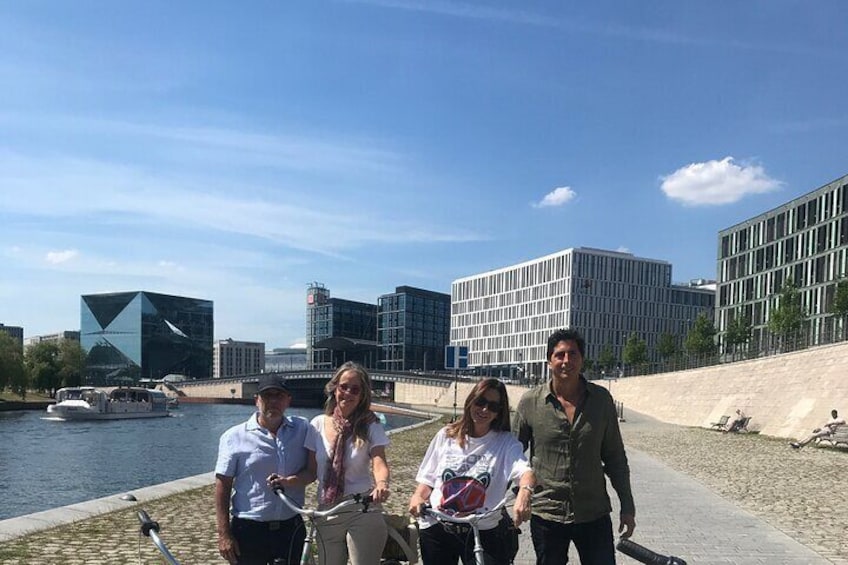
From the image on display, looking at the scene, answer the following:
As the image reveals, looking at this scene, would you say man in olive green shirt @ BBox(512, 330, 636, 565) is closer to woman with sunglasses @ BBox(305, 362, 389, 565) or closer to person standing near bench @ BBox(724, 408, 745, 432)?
woman with sunglasses @ BBox(305, 362, 389, 565)

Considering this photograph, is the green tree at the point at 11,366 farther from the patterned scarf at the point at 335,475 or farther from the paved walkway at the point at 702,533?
the patterned scarf at the point at 335,475

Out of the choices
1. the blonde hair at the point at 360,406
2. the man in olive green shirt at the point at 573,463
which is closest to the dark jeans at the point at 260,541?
the blonde hair at the point at 360,406

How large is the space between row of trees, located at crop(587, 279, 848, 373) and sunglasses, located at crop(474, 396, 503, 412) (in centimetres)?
3204

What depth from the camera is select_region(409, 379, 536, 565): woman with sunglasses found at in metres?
3.56

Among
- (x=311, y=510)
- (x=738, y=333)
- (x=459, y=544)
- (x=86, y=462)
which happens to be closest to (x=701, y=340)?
(x=738, y=333)

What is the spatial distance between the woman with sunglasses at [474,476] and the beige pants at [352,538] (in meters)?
0.29

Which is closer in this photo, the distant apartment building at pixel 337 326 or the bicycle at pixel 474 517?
the bicycle at pixel 474 517

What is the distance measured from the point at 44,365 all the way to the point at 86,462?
56.9 meters

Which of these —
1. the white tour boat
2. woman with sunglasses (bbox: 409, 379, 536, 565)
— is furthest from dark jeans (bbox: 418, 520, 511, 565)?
the white tour boat

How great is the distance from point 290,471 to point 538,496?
1.30m

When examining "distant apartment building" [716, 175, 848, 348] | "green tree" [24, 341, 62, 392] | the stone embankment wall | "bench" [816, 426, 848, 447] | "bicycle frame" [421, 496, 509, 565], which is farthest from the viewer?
"green tree" [24, 341, 62, 392]

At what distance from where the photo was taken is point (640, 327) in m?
112

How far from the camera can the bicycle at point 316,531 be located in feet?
11.5

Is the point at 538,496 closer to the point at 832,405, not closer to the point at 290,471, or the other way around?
the point at 290,471
